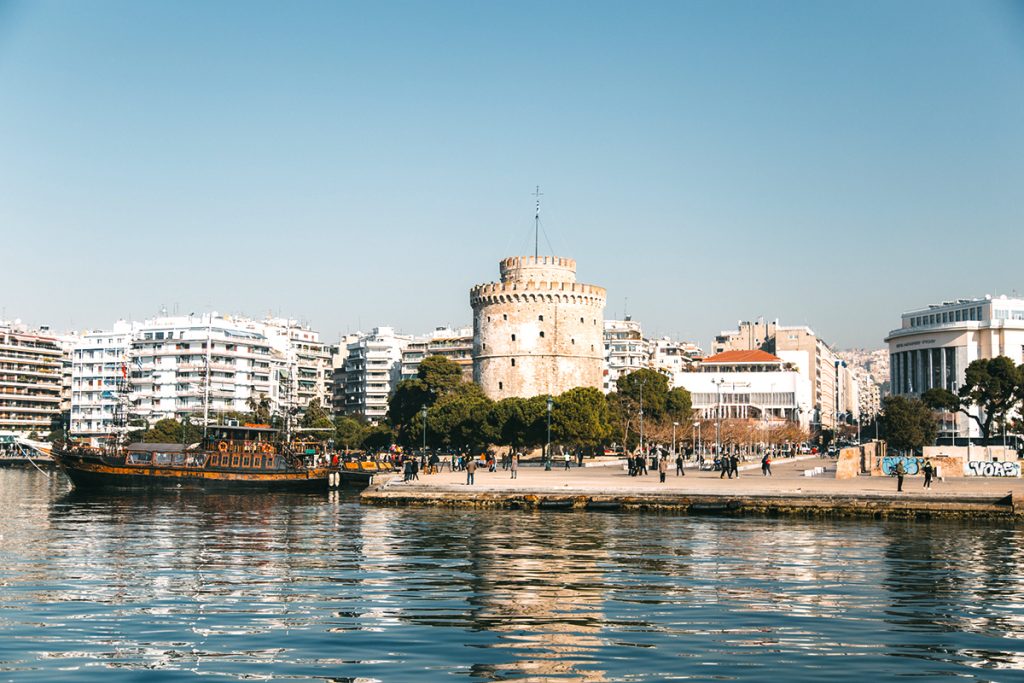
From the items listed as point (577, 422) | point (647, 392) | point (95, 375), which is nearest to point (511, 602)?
point (577, 422)

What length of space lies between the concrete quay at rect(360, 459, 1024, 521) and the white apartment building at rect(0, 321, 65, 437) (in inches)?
3523

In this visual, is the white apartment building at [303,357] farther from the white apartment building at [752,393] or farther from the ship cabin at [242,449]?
the ship cabin at [242,449]

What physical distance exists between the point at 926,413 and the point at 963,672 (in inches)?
2698

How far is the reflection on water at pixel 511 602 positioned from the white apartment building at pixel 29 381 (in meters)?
96.5

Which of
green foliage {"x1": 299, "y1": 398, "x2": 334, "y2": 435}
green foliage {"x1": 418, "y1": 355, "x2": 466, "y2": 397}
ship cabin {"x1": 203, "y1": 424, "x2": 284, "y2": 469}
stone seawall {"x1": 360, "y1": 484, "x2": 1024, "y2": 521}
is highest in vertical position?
green foliage {"x1": 418, "y1": 355, "x2": 466, "y2": 397}

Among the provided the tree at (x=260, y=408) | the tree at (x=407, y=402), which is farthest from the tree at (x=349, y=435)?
the tree at (x=260, y=408)

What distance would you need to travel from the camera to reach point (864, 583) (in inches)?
774

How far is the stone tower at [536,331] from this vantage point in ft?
267

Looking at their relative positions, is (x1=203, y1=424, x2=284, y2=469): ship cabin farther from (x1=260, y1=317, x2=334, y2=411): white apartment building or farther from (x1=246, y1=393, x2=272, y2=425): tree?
(x1=260, y1=317, x2=334, y2=411): white apartment building

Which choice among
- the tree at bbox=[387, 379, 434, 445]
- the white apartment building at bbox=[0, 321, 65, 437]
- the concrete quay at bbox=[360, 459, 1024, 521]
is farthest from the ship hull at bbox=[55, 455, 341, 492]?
the white apartment building at bbox=[0, 321, 65, 437]

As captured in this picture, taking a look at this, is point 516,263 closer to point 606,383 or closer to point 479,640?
point 606,383

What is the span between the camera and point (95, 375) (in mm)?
119812

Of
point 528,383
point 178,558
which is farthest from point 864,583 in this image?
point 528,383

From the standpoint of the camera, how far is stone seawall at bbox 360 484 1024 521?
33719mm
